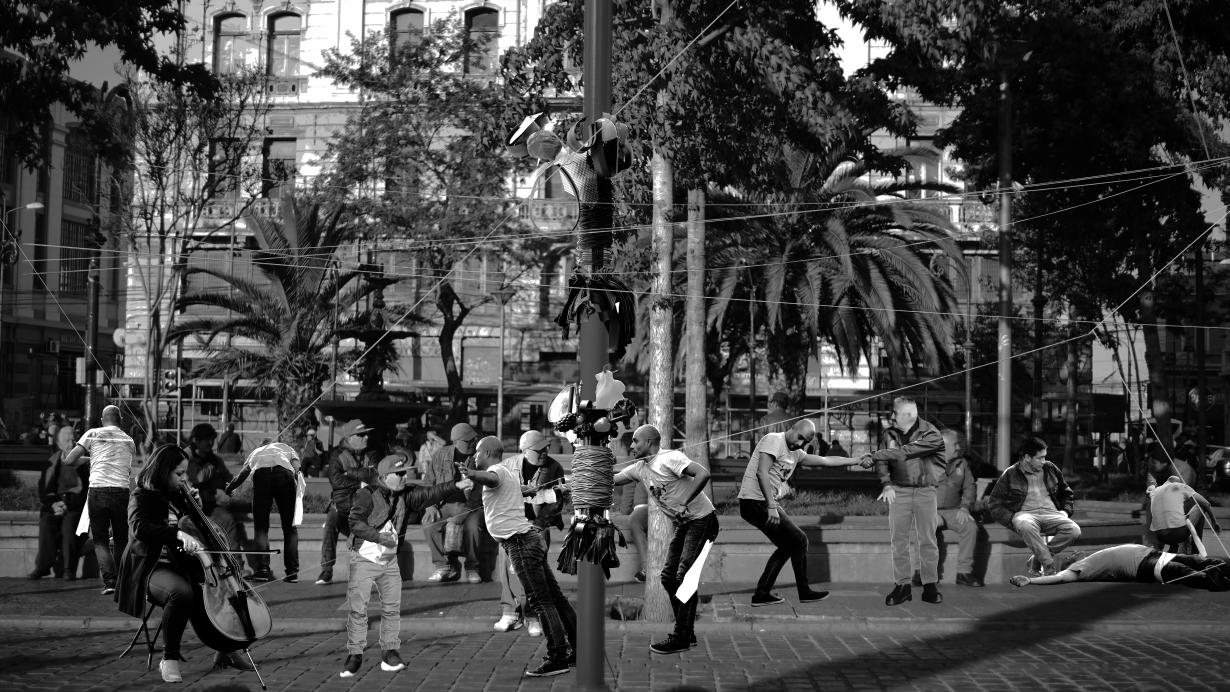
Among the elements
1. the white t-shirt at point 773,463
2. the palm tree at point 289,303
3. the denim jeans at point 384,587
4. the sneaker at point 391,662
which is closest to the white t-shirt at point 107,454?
the denim jeans at point 384,587

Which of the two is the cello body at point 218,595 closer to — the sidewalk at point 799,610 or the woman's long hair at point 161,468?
the woman's long hair at point 161,468

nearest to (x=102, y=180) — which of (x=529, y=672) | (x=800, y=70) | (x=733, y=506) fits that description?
(x=733, y=506)

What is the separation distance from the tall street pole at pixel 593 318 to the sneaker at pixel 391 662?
2.79 m

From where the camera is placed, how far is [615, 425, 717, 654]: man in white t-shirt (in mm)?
9438

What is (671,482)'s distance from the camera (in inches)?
378

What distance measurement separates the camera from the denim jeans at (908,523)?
11623 millimetres

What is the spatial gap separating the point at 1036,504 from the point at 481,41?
87.3 ft

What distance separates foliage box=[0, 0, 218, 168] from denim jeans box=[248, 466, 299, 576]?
5605mm

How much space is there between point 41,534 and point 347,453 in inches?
158

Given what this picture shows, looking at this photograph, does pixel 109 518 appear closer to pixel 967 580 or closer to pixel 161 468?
pixel 161 468

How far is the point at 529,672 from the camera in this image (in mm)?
8797

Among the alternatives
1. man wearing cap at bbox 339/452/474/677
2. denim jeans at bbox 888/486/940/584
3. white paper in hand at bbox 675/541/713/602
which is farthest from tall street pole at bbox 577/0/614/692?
denim jeans at bbox 888/486/940/584

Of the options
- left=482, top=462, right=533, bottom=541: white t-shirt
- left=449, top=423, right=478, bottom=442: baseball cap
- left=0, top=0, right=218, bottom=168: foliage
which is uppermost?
left=0, top=0, right=218, bottom=168: foliage

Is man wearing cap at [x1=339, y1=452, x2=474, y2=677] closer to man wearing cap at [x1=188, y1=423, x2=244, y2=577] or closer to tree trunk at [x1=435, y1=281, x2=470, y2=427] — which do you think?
man wearing cap at [x1=188, y1=423, x2=244, y2=577]
